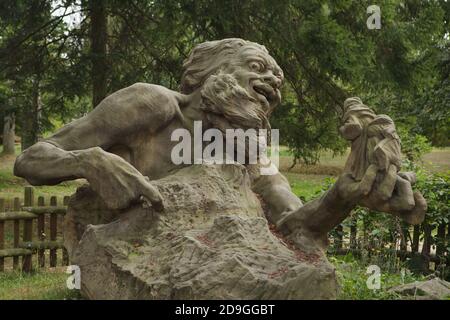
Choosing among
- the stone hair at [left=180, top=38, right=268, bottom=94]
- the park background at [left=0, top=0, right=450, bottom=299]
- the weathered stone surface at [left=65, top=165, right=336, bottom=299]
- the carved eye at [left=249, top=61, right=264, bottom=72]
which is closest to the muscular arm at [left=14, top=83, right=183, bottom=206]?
the stone hair at [left=180, top=38, right=268, bottom=94]

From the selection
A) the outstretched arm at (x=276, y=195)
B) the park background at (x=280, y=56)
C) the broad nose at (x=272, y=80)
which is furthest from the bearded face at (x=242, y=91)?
the park background at (x=280, y=56)

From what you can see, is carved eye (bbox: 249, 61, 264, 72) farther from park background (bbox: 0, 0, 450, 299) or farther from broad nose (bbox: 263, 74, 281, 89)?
park background (bbox: 0, 0, 450, 299)

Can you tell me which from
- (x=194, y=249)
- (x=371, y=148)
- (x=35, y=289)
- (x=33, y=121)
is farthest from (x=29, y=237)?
(x=371, y=148)

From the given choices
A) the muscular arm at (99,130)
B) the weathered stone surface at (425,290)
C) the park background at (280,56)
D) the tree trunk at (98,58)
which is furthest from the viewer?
the tree trunk at (98,58)

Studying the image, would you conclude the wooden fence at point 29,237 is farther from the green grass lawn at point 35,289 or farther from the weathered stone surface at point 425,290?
the weathered stone surface at point 425,290

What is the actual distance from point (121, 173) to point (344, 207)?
1234 mm

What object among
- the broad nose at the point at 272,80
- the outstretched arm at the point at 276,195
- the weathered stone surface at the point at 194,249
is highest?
the broad nose at the point at 272,80

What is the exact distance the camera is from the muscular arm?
4113 millimetres

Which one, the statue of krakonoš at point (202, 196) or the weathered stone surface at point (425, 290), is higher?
the statue of krakonoš at point (202, 196)

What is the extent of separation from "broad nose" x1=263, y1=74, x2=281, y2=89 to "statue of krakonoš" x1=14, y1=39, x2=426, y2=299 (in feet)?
0.04

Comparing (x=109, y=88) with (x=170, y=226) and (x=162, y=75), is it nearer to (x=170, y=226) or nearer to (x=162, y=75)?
(x=162, y=75)

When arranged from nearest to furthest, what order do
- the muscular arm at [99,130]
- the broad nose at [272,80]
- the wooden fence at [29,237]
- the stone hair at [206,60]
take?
the muscular arm at [99,130]
the broad nose at [272,80]
the stone hair at [206,60]
the wooden fence at [29,237]

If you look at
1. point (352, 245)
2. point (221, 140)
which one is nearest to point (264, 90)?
point (221, 140)

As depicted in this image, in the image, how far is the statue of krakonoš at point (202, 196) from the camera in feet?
11.2
